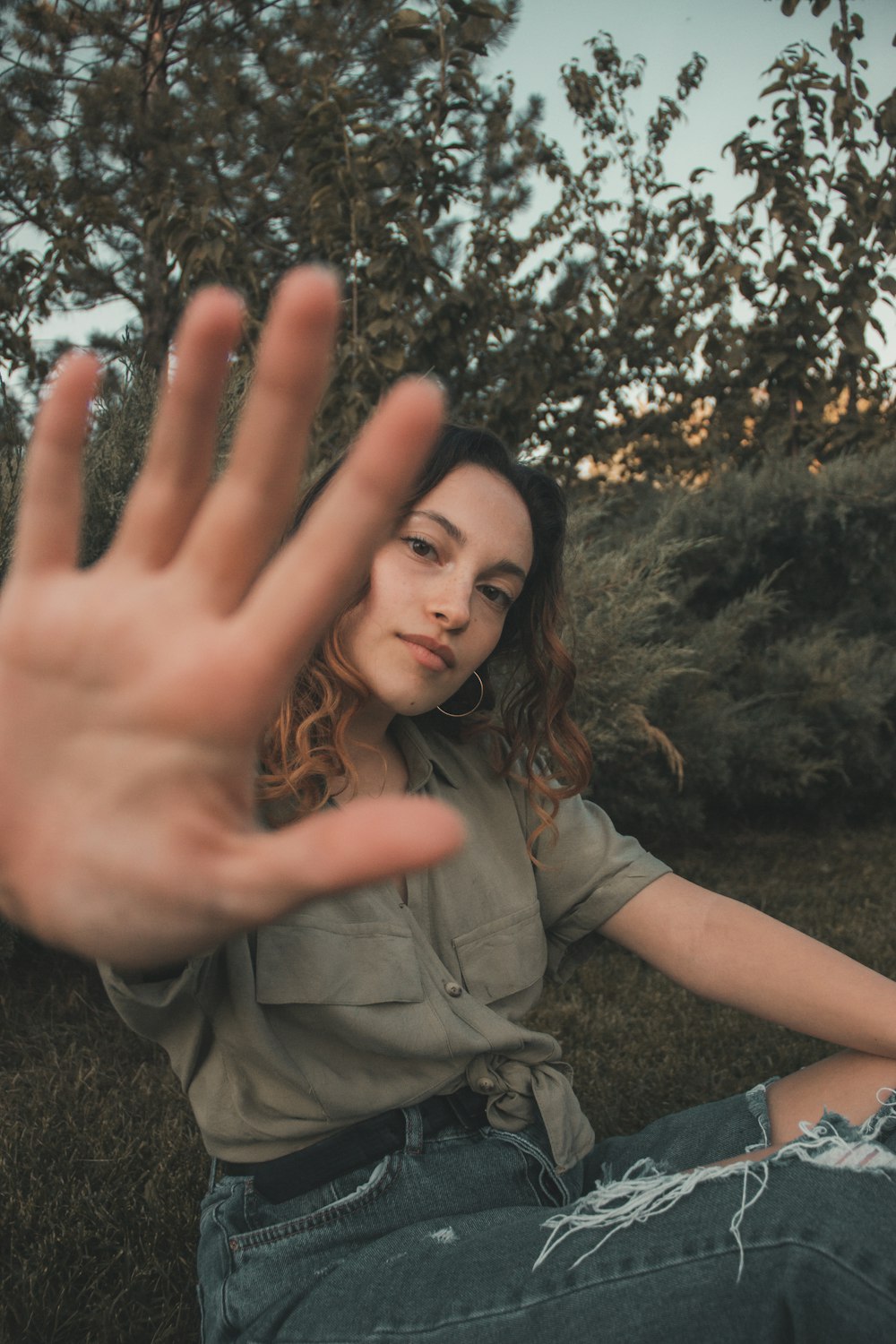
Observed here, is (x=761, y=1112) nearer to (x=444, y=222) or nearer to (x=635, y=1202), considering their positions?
(x=635, y=1202)

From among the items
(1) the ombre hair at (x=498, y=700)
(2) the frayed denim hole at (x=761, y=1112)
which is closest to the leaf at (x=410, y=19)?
(1) the ombre hair at (x=498, y=700)

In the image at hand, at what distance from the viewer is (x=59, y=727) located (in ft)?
2.33

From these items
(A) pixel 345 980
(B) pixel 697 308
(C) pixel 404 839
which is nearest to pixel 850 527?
(B) pixel 697 308

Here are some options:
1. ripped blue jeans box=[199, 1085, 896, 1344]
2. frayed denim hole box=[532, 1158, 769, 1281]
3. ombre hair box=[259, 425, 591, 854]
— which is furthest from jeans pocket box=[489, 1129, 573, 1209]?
ombre hair box=[259, 425, 591, 854]

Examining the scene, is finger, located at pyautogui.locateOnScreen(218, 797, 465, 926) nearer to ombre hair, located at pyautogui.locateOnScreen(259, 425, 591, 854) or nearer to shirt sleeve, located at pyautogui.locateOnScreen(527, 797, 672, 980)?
ombre hair, located at pyautogui.locateOnScreen(259, 425, 591, 854)

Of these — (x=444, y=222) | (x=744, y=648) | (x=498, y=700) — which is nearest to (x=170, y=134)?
(x=444, y=222)

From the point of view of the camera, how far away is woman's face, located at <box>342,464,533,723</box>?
149cm

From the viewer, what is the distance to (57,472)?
0.69 meters

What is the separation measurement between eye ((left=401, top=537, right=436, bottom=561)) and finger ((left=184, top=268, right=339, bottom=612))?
84 centimetres

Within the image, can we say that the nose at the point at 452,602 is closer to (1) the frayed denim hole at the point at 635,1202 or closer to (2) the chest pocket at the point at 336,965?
(2) the chest pocket at the point at 336,965

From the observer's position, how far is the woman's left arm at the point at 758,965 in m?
1.54

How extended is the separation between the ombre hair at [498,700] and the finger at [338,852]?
2.27 feet

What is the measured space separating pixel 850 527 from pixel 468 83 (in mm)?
3056

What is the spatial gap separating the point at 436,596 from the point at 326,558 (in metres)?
0.82
